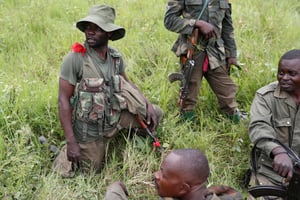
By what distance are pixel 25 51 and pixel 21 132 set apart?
1.55 metres

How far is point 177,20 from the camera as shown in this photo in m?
4.08

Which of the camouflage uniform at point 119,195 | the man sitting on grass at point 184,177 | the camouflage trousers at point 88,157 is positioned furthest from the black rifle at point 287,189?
the camouflage trousers at point 88,157

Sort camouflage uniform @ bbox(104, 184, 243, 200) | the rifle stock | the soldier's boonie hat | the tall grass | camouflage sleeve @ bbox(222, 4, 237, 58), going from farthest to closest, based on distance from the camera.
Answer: camouflage sleeve @ bbox(222, 4, 237, 58) < the rifle stock < the tall grass < the soldier's boonie hat < camouflage uniform @ bbox(104, 184, 243, 200)

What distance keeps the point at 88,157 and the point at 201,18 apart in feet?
5.04

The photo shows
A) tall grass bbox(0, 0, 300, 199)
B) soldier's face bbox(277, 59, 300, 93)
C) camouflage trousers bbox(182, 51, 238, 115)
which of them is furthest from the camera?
camouflage trousers bbox(182, 51, 238, 115)

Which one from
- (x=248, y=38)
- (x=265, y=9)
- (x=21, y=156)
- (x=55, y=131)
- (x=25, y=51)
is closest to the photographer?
(x=21, y=156)

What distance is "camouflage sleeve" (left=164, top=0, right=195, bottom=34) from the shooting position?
4.05m

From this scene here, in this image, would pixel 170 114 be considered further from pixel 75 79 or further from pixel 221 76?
pixel 75 79

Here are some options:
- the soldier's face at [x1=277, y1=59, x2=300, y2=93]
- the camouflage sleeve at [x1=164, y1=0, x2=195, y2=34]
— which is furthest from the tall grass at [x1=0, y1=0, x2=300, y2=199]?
the soldier's face at [x1=277, y1=59, x2=300, y2=93]

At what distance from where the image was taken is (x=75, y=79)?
3547mm

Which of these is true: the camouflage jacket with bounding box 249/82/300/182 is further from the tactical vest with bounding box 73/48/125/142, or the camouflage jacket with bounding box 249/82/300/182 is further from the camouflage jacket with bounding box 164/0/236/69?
the tactical vest with bounding box 73/48/125/142

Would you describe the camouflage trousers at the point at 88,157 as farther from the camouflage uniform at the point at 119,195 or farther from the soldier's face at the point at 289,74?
the soldier's face at the point at 289,74

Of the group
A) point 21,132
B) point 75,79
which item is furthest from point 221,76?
point 21,132

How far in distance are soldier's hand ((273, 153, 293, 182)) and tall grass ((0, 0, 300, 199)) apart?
860 mm
